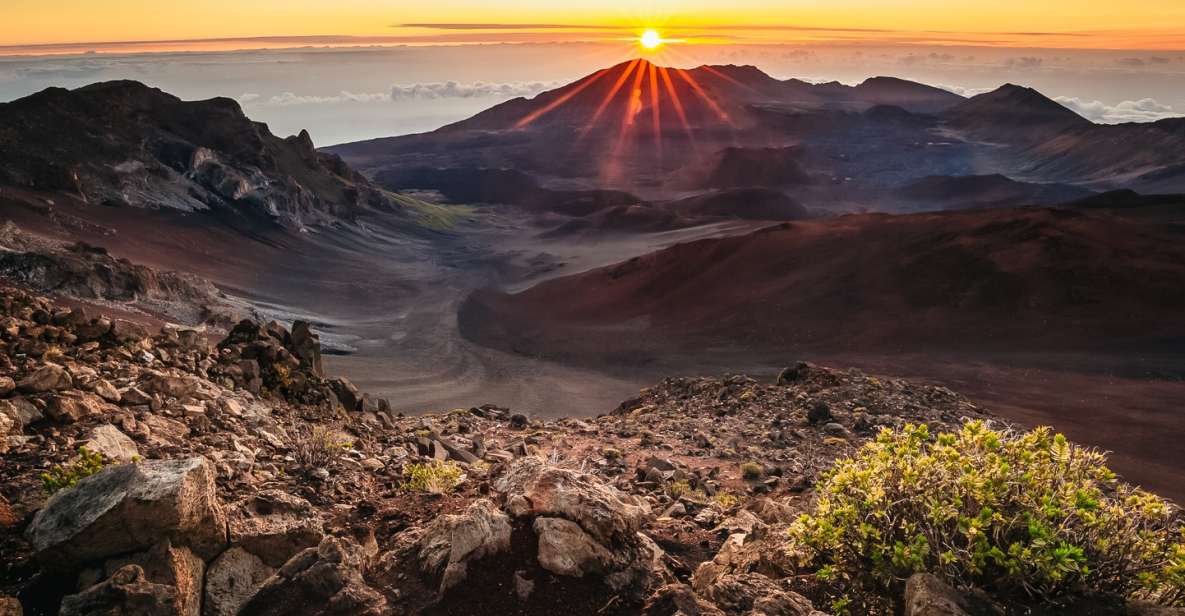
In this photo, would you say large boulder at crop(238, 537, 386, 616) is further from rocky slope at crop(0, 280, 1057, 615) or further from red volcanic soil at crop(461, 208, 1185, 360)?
red volcanic soil at crop(461, 208, 1185, 360)

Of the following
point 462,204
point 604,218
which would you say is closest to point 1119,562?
point 604,218

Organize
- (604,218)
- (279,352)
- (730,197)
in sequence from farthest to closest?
Answer: (730,197) < (604,218) < (279,352)

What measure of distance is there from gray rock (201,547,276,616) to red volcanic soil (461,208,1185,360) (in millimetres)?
30558

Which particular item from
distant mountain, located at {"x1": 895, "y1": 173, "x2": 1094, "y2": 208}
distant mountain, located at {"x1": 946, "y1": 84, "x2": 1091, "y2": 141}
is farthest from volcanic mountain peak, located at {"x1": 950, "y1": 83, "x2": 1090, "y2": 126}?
distant mountain, located at {"x1": 895, "y1": 173, "x2": 1094, "y2": 208}

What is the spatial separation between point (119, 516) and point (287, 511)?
4.15ft

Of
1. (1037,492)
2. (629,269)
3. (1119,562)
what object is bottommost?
(629,269)

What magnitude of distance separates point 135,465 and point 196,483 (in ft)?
1.26

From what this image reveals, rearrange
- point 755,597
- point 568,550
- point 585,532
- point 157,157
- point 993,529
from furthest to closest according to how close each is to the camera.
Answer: point 157,157
point 585,532
point 568,550
point 755,597
point 993,529

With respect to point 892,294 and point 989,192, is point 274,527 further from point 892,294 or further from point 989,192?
point 989,192

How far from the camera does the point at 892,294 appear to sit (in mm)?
37719

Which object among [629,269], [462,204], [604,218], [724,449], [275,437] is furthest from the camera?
[462,204]

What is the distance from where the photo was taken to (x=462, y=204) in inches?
4737

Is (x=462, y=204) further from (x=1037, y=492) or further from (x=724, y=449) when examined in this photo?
(x=1037, y=492)

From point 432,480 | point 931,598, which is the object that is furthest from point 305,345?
point 931,598
